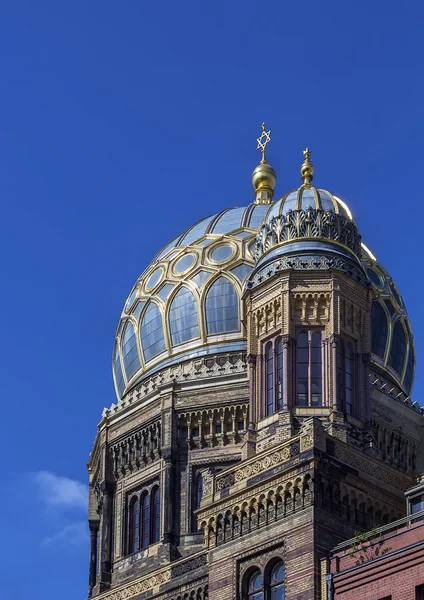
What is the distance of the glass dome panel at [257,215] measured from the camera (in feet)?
199

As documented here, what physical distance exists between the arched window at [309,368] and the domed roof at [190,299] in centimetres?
1156

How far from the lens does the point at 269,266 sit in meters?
46.6

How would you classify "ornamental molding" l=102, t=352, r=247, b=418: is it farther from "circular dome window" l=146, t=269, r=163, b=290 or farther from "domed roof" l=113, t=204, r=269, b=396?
"circular dome window" l=146, t=269, r=163, b=290

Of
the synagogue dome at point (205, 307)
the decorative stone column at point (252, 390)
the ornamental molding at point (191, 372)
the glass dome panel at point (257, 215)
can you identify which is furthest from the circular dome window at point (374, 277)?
the decorative stone column at point (252, 390)

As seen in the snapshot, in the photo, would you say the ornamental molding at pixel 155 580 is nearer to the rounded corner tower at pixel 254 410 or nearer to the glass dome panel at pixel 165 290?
the rounded corner tower at pixel 254 410

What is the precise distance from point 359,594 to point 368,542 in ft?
4.91

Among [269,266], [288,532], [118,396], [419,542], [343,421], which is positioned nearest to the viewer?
Answer: [419,542]

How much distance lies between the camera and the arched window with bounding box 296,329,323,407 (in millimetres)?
44531

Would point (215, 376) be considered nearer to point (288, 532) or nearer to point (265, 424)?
point (265, 424)

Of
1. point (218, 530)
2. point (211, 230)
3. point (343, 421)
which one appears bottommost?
point (218, 530)

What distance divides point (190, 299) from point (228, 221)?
410 centimetres

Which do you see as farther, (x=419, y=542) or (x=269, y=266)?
(x=269, y=266)

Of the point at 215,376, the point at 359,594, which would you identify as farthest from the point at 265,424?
the point at 215,376

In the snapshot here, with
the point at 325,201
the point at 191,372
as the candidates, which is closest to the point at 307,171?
the point at 325,201
